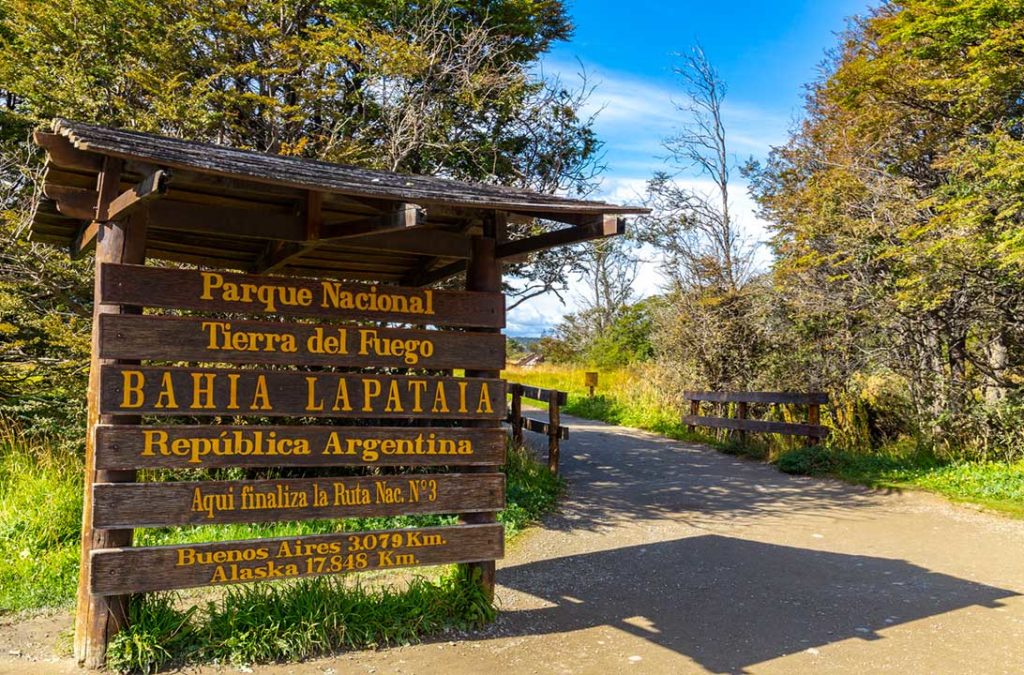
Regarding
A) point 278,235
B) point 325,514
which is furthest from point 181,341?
point 325,514

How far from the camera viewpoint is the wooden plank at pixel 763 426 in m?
13.2

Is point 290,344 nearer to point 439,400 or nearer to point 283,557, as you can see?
point 439,400

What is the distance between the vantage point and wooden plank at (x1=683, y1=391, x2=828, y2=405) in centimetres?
1298

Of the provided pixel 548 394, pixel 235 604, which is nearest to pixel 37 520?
pixel 235 604

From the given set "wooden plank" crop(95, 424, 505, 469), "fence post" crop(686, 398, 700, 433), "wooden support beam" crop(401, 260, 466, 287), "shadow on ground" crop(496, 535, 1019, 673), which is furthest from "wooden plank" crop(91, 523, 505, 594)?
"fence post" crop(686, 398, 700, 433)

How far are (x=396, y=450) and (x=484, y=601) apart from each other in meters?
1.28

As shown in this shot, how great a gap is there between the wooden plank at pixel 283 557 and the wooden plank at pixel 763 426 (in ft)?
29.1

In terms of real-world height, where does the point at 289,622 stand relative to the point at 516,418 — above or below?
below

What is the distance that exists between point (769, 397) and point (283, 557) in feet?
34.5

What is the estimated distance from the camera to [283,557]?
17.0ft

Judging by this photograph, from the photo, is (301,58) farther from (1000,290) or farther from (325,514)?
(1000,290)

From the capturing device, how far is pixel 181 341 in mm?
5098

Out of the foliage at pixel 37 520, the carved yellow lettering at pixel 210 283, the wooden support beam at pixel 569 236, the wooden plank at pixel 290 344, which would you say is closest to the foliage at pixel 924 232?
the wooden support beam at pixel 569 236

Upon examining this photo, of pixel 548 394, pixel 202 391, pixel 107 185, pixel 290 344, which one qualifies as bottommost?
pixel 548 394
